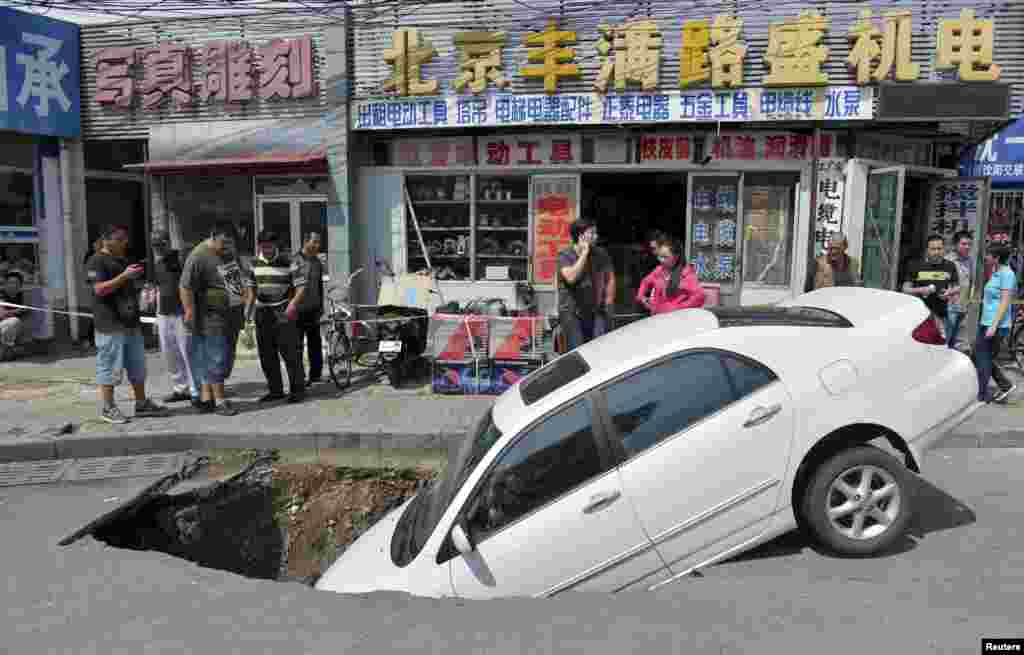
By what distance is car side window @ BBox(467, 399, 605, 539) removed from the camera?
3.35 m

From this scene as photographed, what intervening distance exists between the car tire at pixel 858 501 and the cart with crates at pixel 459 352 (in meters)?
4.55

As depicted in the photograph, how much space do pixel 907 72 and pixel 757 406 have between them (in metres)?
7.03

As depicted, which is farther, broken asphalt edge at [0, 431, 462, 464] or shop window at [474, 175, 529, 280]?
shop window at [474, 175, 529, 280]

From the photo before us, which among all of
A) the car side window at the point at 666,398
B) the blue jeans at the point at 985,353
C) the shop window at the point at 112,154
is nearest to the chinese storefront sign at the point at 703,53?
the blue jeans at the point at 985,353

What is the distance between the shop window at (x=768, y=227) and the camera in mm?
9812

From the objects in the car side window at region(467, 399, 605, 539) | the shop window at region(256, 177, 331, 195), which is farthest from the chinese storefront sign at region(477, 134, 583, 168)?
the car side window at region(467, 399, 605, 539)

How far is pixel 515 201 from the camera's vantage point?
1055 cm

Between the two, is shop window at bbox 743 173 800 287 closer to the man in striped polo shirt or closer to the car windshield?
the man in striped polo shirt

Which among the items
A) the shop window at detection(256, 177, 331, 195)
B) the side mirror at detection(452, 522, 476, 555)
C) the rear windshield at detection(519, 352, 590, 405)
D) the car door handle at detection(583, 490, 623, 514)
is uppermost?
the shop window at detection(256, 177, 331, 195)

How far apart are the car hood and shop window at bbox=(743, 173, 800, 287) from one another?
7.38 metres

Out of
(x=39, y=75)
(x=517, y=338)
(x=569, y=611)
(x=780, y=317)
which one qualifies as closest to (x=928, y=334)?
(x=780, y=317)

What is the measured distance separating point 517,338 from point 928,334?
173 inches

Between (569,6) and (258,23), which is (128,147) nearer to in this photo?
(258,23)

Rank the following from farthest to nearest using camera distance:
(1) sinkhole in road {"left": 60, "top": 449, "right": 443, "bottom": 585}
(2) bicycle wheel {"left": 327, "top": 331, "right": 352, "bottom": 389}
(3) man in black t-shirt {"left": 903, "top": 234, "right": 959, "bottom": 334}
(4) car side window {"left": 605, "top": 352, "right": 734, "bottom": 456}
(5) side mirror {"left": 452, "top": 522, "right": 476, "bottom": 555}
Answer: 1. (2) bicycle wheel {"left": 327, "top": 331, "right": 352, "bottom": 389}
2. (3) man in black t-shirt {"left": 903, "top": 234, "right": 959, "bottom": 334}
3. (1) sinkhole in road {"left": 60, "top": 449, "right": 443, "bottom": 585}
4. (4) car side window {"left": 605, "top": 352, "right": 734, "bottom": 456}
5. (5) side mirror {"left": 452, "top": 522, "right": 476, "bottom": 555}
